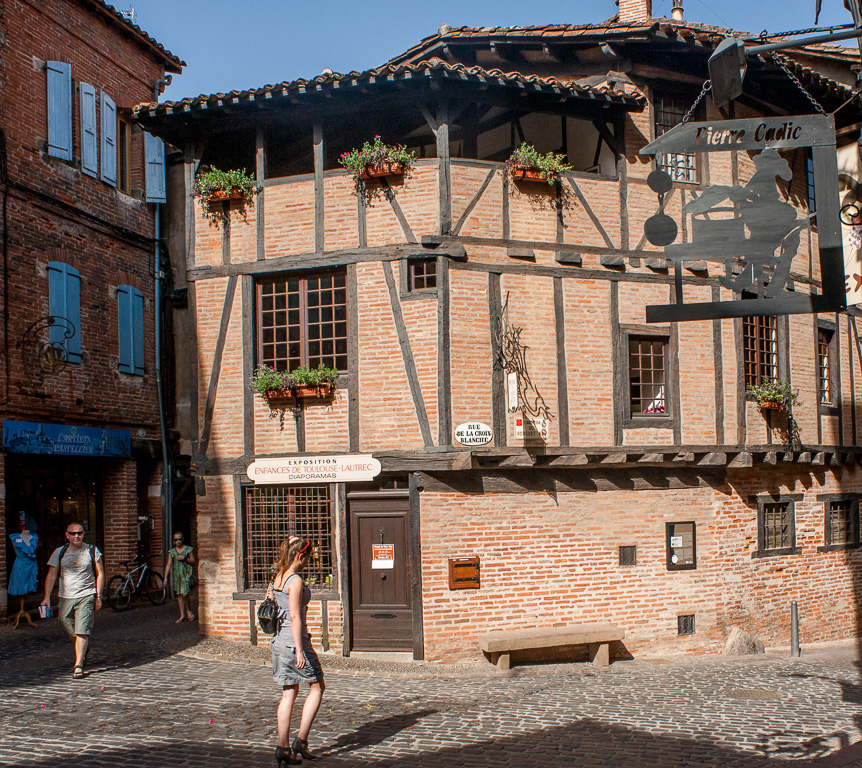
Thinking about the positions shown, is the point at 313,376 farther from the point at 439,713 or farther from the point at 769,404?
the point at 769,404

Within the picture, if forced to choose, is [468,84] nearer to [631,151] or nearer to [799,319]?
[631,151]

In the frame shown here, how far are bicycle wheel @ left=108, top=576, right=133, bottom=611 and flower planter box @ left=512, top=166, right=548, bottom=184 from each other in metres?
10.9

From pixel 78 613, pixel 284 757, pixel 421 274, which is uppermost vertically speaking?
pixel 421 274

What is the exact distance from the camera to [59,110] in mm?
17297

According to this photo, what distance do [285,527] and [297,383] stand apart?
213cm

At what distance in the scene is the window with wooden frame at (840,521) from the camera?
1587 centimetres

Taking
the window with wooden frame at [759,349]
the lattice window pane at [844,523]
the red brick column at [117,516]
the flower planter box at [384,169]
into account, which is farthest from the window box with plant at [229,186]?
the lattice window pane at [844,523]

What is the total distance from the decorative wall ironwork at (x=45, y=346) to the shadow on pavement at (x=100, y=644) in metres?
4.57

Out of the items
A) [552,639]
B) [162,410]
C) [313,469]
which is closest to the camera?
[552,639]

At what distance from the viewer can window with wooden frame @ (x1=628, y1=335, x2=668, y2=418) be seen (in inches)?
541

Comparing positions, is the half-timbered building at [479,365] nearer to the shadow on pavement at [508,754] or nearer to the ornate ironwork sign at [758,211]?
the shadow on pavement at [508,754]

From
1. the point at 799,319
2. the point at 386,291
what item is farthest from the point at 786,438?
the point at 386,291

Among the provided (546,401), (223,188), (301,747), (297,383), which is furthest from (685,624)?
(223,188)

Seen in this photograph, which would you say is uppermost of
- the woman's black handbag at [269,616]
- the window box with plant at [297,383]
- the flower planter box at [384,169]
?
the flower planter box at [384,169]
